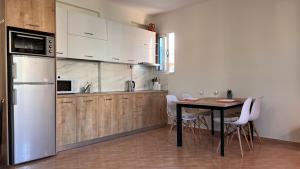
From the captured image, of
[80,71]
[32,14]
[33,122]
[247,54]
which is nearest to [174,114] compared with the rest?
[247,54]

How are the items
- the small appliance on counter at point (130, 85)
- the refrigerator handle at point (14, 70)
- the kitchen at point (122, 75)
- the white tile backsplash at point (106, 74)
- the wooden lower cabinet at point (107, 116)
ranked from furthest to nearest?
1. the small appliance on counter at point (130, 85)
2. the white tile backsplash at point (106, 74)
3. the wooden lower cabinet at point (107, 116)
4. the kitchen at point (122, 75)
5. the refrigerator handle at point (14, 70)

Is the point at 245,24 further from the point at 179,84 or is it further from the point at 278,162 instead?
the point at 278,162

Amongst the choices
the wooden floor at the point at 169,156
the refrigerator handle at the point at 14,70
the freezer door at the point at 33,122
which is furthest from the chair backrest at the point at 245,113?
the refrigerator handle at the point at 14,70

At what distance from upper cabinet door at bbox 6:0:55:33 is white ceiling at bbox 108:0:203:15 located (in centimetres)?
191

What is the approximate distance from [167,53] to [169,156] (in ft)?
10.1

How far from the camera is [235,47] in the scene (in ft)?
16.1

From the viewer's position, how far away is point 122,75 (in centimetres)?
566

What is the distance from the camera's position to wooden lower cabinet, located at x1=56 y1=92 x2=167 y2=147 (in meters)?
3.99

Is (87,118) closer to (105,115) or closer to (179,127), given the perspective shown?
(105,115)

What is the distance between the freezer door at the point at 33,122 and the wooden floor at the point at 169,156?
0.18m

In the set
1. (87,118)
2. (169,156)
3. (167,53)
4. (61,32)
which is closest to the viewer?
(169,156)

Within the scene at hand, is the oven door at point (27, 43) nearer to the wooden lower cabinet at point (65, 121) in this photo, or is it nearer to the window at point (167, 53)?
the wooden lower cabinet at point (65, 121)

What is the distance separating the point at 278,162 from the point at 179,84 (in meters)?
2.91

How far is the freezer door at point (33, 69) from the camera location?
324 centimetres
